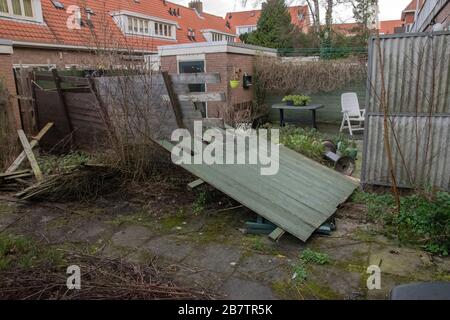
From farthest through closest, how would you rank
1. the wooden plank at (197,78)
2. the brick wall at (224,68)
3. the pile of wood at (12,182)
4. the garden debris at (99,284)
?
the brick wall at (224,68), the pile of wood at (12,182), the wooden plank at (197,78), the garden debris at (99,284)

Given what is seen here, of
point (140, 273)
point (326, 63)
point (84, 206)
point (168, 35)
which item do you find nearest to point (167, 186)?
point (84, 206)

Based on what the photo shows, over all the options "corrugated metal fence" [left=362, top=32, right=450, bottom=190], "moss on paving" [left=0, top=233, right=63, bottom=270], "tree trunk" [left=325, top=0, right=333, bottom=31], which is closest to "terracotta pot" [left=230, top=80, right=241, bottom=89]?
"corrugated metal fence" [left=362, top=32, right=450, bottom=190]

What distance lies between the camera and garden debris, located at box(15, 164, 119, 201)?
16.5 feet

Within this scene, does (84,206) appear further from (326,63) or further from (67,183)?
(326,63)

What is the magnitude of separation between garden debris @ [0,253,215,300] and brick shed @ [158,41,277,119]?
8.49 meters

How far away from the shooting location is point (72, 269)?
10.1 feet

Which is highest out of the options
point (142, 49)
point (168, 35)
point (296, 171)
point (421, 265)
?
point (168, 35)

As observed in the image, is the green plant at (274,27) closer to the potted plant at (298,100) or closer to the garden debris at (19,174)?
the potted plant at (298,100)

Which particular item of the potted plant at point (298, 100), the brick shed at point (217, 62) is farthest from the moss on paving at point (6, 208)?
the potted plant at point (298, 100)

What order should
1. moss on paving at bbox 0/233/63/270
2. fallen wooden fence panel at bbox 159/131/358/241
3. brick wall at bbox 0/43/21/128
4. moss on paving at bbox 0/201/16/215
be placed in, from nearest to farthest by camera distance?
moss on paving at bbox 0/233/63/270 < fallen wooden fence panel at bbox 159/131/358/241 < moss on paving at bbox 0/201/16/215 < brick wall at bbox 0/43/21/128

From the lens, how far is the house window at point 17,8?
43.0 feet

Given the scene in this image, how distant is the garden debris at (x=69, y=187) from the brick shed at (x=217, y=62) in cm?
652

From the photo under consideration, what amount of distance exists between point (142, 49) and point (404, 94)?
12.5 feet

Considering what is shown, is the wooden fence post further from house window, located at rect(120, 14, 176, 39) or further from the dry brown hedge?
house window, located at rect(120, 14, 176, 39)
